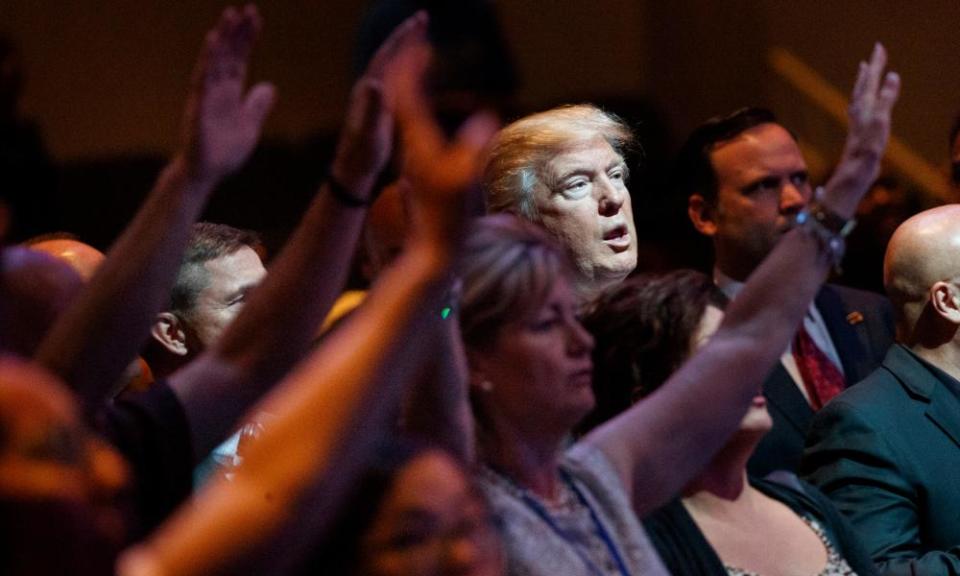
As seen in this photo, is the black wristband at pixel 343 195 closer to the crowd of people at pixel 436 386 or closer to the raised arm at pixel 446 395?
the crowd of people at pixel 436 386

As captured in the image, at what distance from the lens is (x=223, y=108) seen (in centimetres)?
168

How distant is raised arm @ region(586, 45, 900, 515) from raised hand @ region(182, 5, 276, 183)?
1.71ft

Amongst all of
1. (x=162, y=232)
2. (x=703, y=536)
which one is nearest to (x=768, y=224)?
(x=703, y=536)

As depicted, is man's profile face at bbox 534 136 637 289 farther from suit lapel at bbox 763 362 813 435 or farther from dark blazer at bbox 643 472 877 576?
dark blazer at bbox 643 472 877 576

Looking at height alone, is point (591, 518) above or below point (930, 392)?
above

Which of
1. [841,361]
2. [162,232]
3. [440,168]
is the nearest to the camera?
[440,168]

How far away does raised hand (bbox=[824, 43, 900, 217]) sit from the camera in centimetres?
177

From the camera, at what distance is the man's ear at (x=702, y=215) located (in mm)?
3520

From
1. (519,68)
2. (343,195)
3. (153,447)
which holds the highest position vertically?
(343,195)

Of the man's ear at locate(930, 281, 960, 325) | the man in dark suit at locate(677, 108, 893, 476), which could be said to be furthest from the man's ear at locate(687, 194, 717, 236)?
the man's ear at locate(930, 281, 960, 325)

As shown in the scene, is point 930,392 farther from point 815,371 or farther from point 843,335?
point 843,335

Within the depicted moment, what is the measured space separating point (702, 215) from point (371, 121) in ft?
6.55

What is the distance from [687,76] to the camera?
656 cm

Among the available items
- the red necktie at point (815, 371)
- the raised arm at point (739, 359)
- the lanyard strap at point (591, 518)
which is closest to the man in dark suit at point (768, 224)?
the red necktie at point (815, 371)
